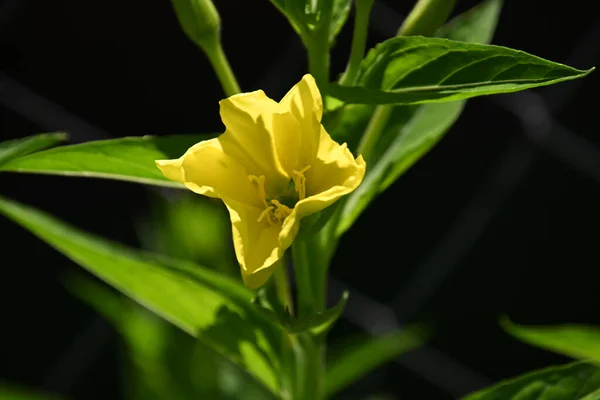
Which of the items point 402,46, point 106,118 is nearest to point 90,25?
point 106,118

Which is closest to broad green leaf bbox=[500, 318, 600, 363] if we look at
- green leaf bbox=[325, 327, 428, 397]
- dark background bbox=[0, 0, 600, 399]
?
green leaf bbox=[325, 327, 428, 397]

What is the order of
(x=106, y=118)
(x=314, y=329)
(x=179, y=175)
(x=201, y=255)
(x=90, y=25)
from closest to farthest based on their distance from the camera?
(x=179, y=175) < (x=314, y=329) < (x=201, y=255) < (x=90, y=25) < (x=106, y=118)

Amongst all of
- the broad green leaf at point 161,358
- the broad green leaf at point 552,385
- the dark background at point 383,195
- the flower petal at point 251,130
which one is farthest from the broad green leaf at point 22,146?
the dark background at point 383,195

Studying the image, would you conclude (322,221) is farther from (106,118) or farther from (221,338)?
(106,118)

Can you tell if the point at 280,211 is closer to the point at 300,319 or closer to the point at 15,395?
the point at 300,319

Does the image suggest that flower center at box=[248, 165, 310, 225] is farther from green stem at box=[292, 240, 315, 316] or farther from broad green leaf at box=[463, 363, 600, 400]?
broad green leaf at box=[463, 363, 600, 400]

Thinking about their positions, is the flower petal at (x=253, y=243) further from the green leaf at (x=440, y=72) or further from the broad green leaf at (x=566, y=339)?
the broad green leaf at (x=566, y=339)
